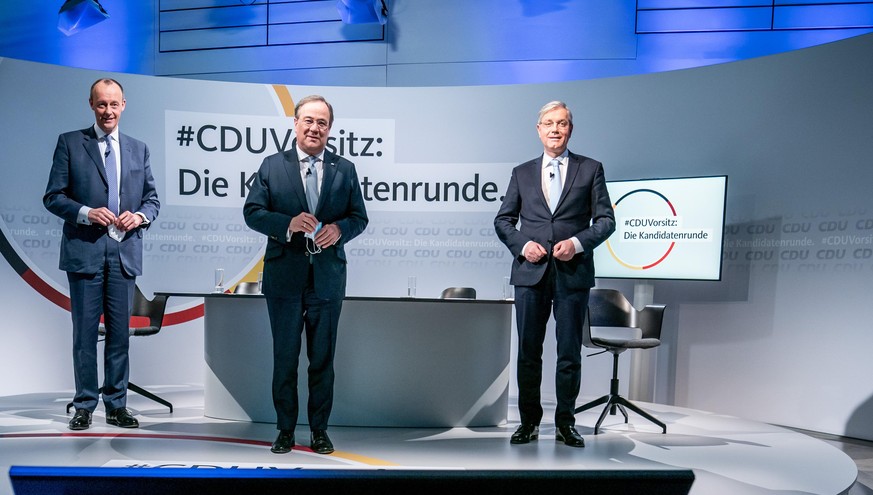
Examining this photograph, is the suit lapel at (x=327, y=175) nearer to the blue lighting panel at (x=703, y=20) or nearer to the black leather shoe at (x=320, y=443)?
the black leather shoe at (x=320, y=443)

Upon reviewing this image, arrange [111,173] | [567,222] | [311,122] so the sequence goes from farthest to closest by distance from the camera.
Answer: [111,173]
[567,222]
[311,122]

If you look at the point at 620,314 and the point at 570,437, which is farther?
the point at 620,314

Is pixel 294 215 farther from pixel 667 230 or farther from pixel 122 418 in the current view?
pixel 667 230

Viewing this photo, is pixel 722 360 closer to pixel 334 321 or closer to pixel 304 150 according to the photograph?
pixel 334 321

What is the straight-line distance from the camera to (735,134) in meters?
4.98

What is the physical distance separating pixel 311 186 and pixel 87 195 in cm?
128

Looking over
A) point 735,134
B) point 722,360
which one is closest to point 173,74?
point 735,134

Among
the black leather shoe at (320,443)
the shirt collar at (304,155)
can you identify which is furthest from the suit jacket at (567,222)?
the black leather shoe at (320,443)

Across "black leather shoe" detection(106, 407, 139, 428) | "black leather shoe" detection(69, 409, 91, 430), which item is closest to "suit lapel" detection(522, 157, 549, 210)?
"black leather shoe" detection(106, 407, 139, 428)

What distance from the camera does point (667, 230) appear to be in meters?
4.87

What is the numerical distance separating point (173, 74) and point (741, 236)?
5.88 meters

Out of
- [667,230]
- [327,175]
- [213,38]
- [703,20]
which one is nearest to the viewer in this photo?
[327,175]

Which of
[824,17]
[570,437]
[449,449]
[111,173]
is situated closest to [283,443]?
[449,449]

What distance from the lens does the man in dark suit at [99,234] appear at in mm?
3432
